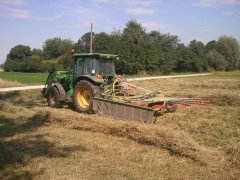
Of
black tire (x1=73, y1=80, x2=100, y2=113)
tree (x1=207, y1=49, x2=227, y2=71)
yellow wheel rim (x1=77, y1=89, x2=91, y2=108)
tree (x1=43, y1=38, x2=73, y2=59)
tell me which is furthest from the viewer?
tree (x1=207, y1=49, x2=227, y2=71)

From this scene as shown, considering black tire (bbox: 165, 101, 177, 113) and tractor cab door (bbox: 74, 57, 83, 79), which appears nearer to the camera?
black tire (bbox: 165, 101, 177, 113)

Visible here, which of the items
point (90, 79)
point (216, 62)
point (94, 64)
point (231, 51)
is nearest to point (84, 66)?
point (94, 64)

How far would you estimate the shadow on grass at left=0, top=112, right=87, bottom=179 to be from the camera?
203 inches

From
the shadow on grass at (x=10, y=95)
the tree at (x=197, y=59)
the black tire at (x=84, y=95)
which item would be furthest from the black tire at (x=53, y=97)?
the tree at (x=197, y=59)

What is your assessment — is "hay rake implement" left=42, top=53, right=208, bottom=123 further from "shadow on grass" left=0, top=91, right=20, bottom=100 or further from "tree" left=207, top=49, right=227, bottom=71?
"tree" left=207, top=49, right=227, bottom=71

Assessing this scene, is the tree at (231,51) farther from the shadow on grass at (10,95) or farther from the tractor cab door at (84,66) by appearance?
the tractor cab door at (84,66)

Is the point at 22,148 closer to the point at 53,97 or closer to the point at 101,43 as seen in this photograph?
the point at 53,97

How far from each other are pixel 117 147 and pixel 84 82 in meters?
4.09

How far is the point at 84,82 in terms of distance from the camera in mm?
10188

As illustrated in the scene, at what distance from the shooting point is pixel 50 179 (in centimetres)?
493

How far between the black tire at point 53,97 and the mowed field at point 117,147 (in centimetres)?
172

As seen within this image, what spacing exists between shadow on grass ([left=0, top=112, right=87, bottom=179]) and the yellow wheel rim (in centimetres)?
188

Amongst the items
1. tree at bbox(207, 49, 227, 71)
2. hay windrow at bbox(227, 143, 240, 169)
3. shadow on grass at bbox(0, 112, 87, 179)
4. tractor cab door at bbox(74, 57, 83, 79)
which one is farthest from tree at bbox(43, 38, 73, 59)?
hay windrow at bbox(227, 143, 240, 169)

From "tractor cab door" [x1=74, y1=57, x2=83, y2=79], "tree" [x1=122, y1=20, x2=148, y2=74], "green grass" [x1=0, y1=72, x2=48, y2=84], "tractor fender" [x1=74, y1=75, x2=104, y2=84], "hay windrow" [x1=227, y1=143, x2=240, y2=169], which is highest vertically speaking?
"tree" [x1=122, y1=20, x2=148, y2=74]
